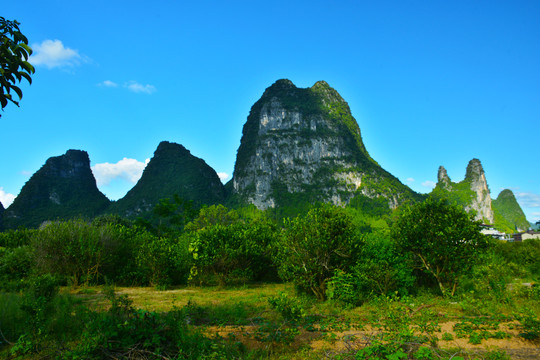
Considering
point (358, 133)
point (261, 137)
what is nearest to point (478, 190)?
point (358, 133)

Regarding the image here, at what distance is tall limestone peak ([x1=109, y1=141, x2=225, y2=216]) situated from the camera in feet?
290

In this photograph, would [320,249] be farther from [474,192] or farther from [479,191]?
[479,191]

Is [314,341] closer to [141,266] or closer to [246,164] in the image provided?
[141,266]

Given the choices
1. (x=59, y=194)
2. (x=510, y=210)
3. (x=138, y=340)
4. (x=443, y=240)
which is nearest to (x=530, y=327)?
(x=443, y=240)

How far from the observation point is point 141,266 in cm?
1388

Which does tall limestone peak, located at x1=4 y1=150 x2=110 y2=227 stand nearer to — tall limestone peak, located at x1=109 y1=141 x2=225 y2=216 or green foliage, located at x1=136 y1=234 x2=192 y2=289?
tall limestone peak, located at x1=109 y1=141 x2=225 y2=216

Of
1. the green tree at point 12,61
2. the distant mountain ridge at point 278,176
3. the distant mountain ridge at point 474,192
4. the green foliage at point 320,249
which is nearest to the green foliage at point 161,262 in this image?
the green foliage at point 320,249

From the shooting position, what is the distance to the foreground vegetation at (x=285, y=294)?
4.64 meters

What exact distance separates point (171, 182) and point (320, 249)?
9253 cm

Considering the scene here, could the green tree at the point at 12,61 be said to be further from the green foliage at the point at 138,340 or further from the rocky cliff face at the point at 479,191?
the rocky cliff face at the point at 479,191

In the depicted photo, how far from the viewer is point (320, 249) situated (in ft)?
30.9

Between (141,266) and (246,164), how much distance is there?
9316 centimetres

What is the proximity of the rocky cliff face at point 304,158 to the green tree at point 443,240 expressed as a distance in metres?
81.3

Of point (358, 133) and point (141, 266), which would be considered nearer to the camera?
point (141, 266)
